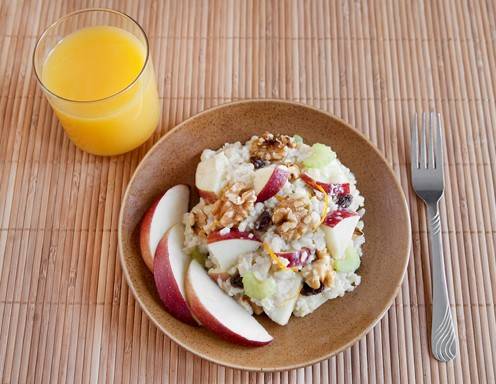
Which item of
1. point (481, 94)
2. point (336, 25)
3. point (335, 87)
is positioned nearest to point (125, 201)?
point (335, 87)

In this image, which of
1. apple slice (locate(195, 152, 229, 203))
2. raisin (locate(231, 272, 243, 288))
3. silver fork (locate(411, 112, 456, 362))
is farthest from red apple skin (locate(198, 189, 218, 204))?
silver fork (locate(411, 112, 456, 362))

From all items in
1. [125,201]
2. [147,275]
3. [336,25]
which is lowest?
[147,275]

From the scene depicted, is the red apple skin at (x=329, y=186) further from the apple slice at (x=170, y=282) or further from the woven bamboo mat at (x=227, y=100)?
the apple slice at (x=170, y=282)

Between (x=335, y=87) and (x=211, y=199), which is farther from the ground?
(x=335, y=87)

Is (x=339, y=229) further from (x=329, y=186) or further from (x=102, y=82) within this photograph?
(x=102, y=82)

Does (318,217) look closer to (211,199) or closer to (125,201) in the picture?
(211,199)
